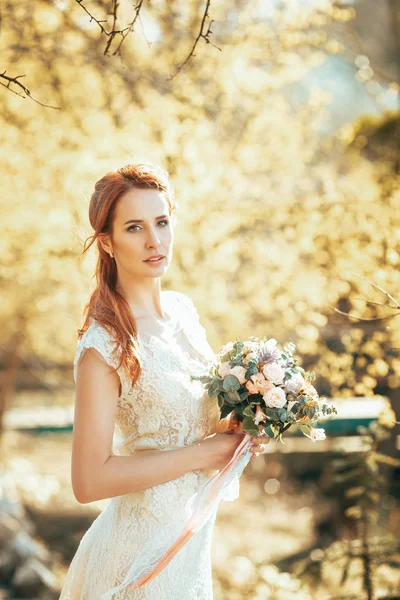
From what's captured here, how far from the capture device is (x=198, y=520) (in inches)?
84.9

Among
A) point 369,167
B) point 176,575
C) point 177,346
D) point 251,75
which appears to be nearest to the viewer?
point 176,575

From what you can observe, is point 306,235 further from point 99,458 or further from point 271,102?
point 99,458

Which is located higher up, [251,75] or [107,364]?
[251,75]

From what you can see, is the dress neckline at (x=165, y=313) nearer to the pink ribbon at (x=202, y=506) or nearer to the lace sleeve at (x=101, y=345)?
the lace sleeve at (x=101, y=345)

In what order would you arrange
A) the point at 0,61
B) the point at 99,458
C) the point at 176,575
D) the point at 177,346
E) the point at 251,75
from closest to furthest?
the point at 99,458 < the point at 176,575 < the point at 177,346 < the point at 0,61 < the point at 251,75

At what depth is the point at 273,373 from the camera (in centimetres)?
212

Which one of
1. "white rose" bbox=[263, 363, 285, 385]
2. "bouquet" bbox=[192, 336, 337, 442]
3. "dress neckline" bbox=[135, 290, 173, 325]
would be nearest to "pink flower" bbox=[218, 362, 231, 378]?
"bouquet" bbox=[192, 336, 337, 442]

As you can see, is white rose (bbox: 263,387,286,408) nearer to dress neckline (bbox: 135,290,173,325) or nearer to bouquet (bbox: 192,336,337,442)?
bouquet (bbox: 192,336,337,442)

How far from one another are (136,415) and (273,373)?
0.43 m

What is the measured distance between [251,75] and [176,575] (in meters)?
4.85

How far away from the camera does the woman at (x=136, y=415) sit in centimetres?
209

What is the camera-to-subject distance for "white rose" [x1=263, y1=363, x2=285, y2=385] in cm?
213

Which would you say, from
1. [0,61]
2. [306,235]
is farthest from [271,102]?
[0,61]

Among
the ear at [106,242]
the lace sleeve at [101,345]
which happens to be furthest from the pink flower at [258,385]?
the ear at [106,242]
